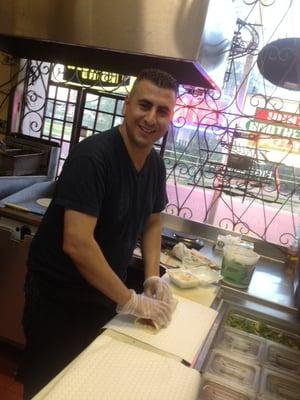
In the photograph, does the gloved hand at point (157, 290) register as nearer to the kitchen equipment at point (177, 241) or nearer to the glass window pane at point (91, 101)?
the kitchen equipment at point (177, 241)

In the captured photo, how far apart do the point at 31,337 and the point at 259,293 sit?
2.77ft

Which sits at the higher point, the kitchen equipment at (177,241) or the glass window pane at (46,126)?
the glass window pane at (46,126)

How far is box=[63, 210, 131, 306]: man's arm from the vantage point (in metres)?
0.94

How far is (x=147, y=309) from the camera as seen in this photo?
0.96m

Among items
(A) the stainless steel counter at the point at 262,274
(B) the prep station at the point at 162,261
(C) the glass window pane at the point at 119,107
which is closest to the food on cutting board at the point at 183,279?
(B) the prep station at the point at 162,261

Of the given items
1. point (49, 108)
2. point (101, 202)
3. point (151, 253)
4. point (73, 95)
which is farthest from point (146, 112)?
point (49, 108)

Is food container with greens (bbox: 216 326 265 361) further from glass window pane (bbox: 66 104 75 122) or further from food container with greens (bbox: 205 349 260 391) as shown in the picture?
glass window pane (bbox: 66 104 75 122)

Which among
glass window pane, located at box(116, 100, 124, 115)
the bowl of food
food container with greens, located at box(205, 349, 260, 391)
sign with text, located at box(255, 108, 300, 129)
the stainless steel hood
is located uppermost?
the stainless steel hood

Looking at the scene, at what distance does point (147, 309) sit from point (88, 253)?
21 centimetres

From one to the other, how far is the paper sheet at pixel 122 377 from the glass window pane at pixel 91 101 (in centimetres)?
170

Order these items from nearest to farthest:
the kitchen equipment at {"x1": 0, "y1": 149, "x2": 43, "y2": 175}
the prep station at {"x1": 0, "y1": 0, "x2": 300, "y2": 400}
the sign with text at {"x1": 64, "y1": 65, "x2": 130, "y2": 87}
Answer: the prep station at {"x1": 0, "y1": 0, "x2": 300, "y2": 400}
the kitchen equipment at {"x1": 0, "y1": 149, "x2": 43, "y2": 175}
the sign with text at {"x1": 64, "y1": 65, "x2": 130, "y2": 87}

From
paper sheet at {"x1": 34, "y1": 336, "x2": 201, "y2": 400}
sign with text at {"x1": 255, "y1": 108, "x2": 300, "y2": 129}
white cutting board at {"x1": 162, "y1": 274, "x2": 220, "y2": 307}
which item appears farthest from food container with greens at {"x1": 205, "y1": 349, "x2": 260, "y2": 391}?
sign with text at {"x1": 255, "y1": 108, "x2": 300, "y2": 129}

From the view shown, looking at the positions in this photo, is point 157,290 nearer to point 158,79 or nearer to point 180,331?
point 180,331

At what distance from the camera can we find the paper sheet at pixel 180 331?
88 cm
